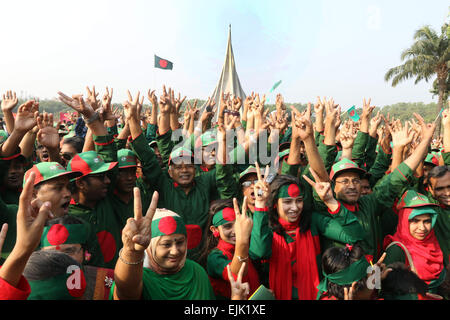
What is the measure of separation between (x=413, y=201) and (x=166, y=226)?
2.27m

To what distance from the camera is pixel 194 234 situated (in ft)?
11.2

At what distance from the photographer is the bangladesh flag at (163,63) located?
11.4 meters

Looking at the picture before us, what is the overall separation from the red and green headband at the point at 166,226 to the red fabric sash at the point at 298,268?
898mm

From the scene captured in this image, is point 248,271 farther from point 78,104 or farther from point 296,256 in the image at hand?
point 78,104

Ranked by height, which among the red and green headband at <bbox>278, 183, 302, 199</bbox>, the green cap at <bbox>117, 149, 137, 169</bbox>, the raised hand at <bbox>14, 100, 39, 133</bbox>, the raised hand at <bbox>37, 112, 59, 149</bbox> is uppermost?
the raised hand at <bbox>14, 100, 39, 133</bbox>

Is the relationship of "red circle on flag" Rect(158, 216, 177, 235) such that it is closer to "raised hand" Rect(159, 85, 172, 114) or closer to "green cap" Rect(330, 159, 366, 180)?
"green cap" Rect(330, 159, 366, 180)

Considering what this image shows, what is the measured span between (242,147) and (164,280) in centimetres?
209

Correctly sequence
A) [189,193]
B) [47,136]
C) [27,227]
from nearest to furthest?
[27,227] < [47,136] < [189,193]

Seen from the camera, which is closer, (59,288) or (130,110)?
(59,288)

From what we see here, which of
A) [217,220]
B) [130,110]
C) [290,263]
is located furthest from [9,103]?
[290,263]

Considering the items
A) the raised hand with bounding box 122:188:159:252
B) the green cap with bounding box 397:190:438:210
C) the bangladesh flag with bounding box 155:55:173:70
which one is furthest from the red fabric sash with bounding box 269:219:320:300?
the bangladesh flag with bounding box 155:55:173:70

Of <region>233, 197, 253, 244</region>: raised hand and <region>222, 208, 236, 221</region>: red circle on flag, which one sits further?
<region>222, 208, 236, 221</region>: red circle on flag

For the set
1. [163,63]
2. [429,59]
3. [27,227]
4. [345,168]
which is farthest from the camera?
[429,59]

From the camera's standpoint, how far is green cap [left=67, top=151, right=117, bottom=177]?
3013mm
